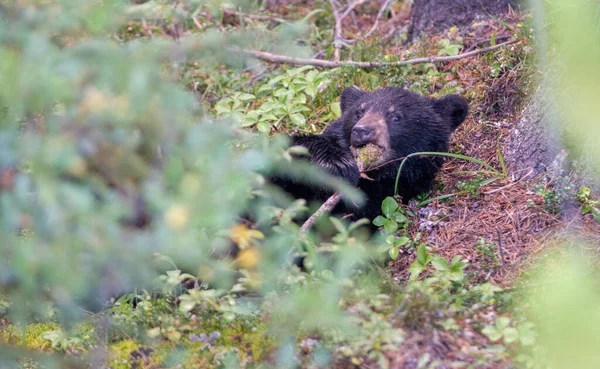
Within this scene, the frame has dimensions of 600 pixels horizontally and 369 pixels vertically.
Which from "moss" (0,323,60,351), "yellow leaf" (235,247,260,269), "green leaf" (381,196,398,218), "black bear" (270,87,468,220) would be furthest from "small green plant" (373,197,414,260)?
"moss" (0,323,60,351)

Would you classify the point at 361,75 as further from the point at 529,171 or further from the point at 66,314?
the point at 66,314

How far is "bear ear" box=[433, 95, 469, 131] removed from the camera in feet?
18.0

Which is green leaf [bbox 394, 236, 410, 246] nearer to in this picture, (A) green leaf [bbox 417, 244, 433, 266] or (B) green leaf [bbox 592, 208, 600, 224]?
(A) green leaf [bbox 417, 244, 433, 266]

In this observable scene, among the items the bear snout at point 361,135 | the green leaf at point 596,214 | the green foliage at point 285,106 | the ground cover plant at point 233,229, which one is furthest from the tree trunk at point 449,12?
the green leaf at point 596,214

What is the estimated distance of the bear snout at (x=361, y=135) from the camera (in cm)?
506

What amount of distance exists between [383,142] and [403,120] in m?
0.29

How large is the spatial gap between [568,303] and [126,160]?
69.5 inches

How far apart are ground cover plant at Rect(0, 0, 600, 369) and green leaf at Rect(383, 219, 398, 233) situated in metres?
0.02

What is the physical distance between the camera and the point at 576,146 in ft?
14.3

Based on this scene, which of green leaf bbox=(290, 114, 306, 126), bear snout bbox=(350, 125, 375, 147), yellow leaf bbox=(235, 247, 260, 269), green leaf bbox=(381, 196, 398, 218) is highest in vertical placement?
yellow leaf bbox=(235, 247, 260, 269)

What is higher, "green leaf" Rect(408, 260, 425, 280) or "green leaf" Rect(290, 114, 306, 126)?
"green leaf" Rect(408, 260, 425, 280)

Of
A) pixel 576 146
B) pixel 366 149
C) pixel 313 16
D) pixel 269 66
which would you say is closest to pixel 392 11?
pixel 313 16

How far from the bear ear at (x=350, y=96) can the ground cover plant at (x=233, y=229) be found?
1.34ft

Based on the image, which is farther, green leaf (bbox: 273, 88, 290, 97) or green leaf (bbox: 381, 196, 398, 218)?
green leaf (bbox: 273, 88, 290, 97)
